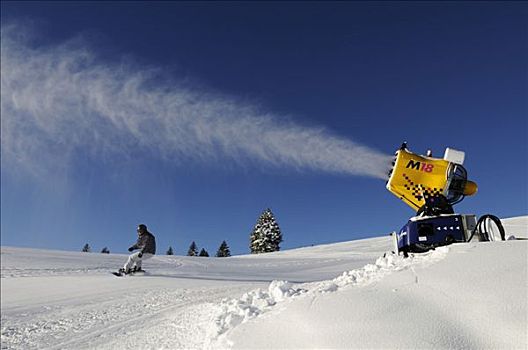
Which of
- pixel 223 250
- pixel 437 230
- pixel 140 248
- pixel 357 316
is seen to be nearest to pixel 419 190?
pixel 437 230

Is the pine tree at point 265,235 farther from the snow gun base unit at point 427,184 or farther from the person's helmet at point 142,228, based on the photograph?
the snow gun base unit at point 427,184

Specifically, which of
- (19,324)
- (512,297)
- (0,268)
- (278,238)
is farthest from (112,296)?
(278,238)

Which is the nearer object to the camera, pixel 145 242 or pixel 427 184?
pixel 427 184

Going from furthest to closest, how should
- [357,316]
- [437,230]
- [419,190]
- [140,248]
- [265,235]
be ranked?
[265,235], [140,248], [419,190], [437,230], [357,316]

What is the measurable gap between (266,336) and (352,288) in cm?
122

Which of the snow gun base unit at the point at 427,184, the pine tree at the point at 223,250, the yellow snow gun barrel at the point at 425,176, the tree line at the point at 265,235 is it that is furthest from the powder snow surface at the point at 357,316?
the pine tree at the point at 223,250

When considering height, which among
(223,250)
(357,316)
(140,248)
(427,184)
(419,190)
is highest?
(223,250)

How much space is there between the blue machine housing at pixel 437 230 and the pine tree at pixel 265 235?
47.7m

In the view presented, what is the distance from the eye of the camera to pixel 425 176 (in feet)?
24.8

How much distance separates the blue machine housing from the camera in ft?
21.6

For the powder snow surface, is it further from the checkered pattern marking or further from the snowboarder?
the snowboarder

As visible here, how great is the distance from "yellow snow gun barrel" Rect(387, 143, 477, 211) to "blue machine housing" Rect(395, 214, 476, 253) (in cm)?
82

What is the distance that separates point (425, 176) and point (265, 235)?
1886 inches

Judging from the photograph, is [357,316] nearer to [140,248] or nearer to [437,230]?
[437,230]
